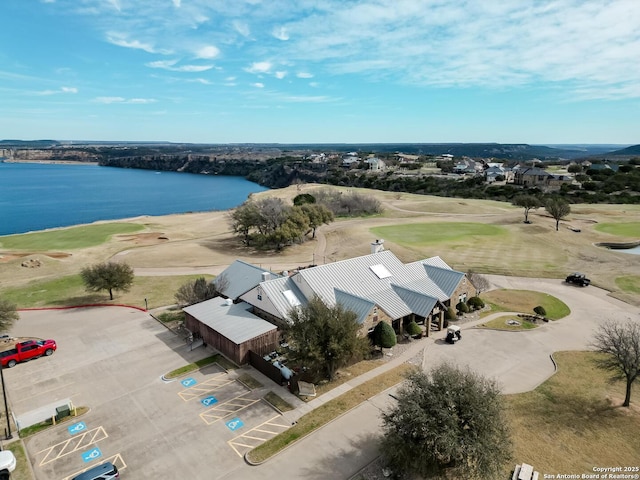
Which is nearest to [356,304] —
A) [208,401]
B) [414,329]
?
[414,329]

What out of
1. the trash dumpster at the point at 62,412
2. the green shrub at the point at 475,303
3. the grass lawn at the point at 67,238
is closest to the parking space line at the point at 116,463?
the trash dumpster at the point at 62,412

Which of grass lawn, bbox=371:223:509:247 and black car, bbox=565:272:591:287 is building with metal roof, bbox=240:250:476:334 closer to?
black car, bbox=565:272:591:287

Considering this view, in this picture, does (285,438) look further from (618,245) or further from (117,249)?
(618,245)

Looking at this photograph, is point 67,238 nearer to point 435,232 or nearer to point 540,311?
point 435,232

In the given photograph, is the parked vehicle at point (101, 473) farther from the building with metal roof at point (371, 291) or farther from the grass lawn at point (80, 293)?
the grass lawn at point (80, 293)

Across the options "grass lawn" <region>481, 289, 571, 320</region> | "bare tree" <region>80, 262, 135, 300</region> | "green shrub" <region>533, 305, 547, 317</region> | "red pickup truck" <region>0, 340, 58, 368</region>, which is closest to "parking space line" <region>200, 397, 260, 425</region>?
"red pickup truck" <region>0, 340, 58, 368</region>

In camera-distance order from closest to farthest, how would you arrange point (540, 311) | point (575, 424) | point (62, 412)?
1. point (575, 424)
2. point (62, 412)
3. point (540, 311)
